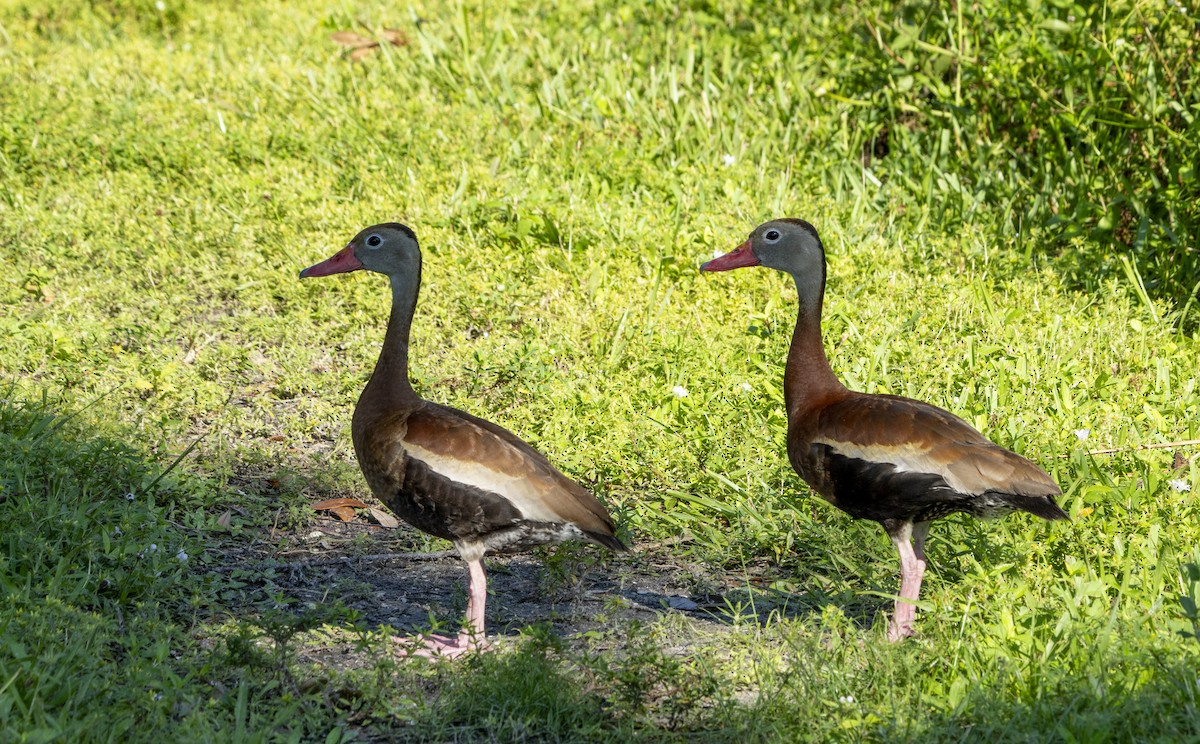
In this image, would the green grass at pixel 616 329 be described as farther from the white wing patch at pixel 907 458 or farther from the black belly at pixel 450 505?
the black belly at pixel 450 505

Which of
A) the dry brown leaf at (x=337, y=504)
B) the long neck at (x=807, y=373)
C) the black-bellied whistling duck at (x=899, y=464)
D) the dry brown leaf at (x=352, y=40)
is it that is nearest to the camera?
the black-bellied whistling duck at (x=899, y=464)

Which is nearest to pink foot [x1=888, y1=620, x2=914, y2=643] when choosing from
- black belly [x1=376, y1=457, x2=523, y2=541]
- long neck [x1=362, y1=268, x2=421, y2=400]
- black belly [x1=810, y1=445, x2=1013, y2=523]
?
black belly [x1=810, y1=445, x2=1013, y2=523]

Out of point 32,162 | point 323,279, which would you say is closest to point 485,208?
point 323,279

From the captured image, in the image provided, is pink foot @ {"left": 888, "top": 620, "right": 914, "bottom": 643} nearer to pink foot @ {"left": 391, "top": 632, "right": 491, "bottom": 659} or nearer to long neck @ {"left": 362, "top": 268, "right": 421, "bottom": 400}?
pink foot @ {"left": 391, "top": 632, "right": 491, "bottom": 659}

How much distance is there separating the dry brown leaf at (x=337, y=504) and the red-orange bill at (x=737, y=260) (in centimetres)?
187

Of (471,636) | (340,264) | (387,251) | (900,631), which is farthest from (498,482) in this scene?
(900,631)

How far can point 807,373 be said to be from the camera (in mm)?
5199

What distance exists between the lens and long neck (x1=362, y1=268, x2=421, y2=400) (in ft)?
17.0

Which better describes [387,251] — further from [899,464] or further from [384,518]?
[899,464]

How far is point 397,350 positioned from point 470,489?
0.83 m

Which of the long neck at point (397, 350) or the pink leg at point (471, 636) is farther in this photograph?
the long neck at point (397, 350)

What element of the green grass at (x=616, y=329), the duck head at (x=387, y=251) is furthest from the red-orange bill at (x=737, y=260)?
the duck head at (x=387, y=251)

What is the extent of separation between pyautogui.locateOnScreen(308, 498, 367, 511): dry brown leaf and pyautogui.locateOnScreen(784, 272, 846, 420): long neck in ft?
6.57

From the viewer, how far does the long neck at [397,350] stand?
5.18 m
